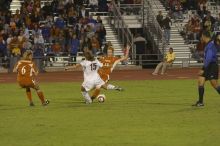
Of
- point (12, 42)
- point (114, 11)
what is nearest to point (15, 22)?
point (12, 42)

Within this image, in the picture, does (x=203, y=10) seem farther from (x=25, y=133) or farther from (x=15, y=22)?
(x=25, y=133)

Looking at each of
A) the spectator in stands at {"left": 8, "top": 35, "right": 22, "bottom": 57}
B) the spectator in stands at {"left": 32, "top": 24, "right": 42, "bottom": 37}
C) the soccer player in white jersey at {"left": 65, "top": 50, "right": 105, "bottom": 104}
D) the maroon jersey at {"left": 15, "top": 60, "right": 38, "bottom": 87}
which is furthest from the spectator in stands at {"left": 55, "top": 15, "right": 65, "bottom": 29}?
the maroon jersey at {"left": 15, "top": 60, "right": 38, "bottom": 87}

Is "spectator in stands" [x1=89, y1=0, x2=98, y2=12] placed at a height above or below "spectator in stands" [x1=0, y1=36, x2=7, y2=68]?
above

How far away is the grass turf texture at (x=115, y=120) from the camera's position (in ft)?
43.0

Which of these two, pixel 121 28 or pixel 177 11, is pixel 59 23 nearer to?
pixel 121 28

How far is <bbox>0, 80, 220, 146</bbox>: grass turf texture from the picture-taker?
1311 centimetres

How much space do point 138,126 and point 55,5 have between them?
27.4 m

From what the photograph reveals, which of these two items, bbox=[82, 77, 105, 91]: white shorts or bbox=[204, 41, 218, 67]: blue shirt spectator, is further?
bbox=[82, 77, 105, 91]: white shorts

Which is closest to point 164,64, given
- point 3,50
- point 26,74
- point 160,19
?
point 160,19

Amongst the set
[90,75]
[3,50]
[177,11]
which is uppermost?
[177,11]

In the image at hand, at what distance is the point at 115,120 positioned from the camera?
16.0 meters

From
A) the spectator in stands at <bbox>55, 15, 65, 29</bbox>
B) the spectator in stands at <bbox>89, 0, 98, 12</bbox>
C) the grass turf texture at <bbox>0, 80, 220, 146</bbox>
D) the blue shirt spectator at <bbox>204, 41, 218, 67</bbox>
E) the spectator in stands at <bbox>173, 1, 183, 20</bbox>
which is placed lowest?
the grass turf texture at <bbox>0, 80, 220, 146</bbox>

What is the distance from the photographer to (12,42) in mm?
37469

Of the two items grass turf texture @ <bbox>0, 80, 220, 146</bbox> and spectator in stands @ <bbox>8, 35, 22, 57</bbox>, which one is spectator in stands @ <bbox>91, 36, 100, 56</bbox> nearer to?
spectator in stands @ <bbox>8, 35, 22, 57</bbox>
